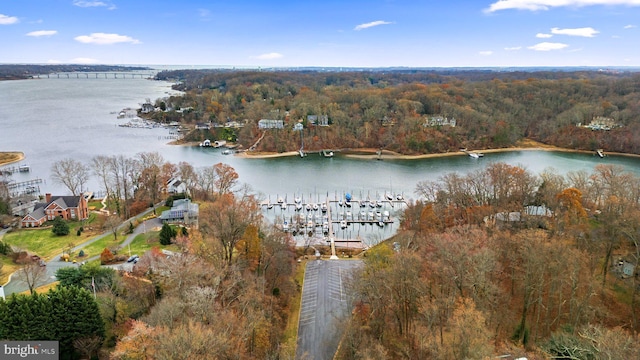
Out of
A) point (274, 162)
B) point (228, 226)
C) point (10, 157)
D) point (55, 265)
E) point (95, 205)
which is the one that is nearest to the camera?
point (228, 226)

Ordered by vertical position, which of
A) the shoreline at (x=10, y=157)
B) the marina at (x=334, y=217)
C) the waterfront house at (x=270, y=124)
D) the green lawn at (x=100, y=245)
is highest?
the waterfront house at (x=270, y=124)

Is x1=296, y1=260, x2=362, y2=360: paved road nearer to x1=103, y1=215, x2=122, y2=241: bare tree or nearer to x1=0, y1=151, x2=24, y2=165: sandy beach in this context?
x1=103, y1=215, x2=122, y2=241: bare tree

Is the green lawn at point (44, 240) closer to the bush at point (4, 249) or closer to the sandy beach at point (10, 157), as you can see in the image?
the bush at point (4, 249)

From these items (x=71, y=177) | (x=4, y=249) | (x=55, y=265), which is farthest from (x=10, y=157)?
(x=55, y=265)

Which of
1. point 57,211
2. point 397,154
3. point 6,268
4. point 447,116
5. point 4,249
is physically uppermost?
point 447,116

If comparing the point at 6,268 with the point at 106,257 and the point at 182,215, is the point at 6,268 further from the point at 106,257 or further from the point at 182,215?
the point at 182,215

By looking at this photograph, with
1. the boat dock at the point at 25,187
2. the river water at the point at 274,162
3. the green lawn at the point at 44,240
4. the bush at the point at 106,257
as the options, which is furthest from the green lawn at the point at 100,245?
the boat dock at the point at 25,187

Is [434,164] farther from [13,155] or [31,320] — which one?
[13,155]
